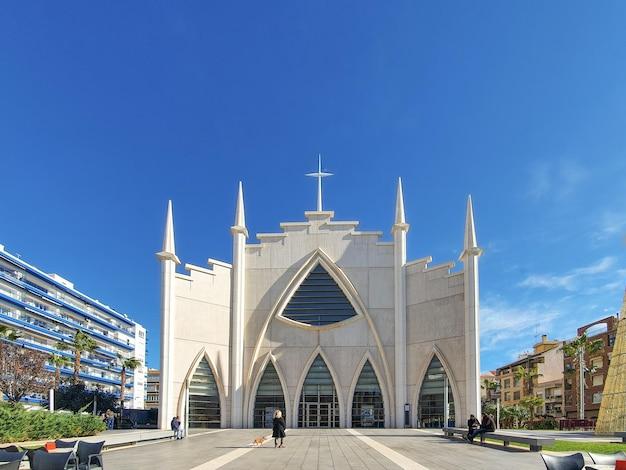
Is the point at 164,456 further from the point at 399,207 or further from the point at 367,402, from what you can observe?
the point at 399,207

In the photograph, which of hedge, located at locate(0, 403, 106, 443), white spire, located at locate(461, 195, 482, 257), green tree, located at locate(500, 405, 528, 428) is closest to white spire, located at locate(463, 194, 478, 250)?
white spire, located at locate(461, 195, 482, 257)

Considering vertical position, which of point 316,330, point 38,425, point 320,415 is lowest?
point 320,415

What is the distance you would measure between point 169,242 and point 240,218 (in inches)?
217

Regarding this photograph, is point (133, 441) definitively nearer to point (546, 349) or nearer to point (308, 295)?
point (308, 295)

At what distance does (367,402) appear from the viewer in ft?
129

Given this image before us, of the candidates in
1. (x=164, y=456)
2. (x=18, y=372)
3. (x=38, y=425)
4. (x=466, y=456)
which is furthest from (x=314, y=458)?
(x=18, y=372)

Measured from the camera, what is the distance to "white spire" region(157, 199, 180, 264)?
3756 cm

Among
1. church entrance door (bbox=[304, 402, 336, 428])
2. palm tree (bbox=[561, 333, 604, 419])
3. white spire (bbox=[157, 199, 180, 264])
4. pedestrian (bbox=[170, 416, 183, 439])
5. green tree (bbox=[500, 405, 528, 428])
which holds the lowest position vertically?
green tree (bbox=[500, 405, 528, 428])

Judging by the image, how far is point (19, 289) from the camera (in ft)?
264

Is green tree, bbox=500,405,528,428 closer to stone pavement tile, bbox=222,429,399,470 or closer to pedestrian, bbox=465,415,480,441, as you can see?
pedestrian, bbox=465,415,480,441

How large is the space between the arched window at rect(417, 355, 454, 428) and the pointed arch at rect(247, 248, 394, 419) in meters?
2.01

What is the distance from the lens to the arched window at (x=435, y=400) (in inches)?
1460

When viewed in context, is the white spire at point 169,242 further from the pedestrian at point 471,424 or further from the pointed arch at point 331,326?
the pedestrian at point 471,424

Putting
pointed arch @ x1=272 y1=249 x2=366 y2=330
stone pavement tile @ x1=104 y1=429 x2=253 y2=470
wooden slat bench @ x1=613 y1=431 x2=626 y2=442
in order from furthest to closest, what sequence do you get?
pointed arch @ x1=272 y1=249 x2=366 y2=330 → wooden slat bench @ x1=613 y1=431 x2=626 y2=442 → stone pavement tile @ x1=104 y1=429 x2=253 y2=470
